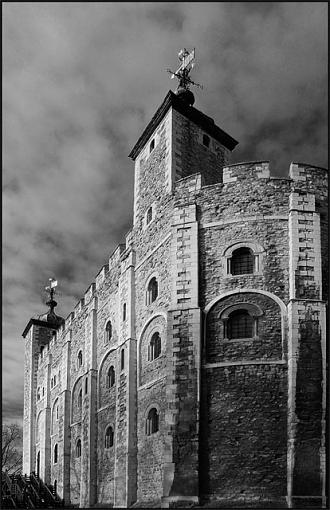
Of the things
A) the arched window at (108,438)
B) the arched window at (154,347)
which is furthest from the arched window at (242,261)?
the arched window at (108,438)

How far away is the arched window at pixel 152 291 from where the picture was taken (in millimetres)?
25344

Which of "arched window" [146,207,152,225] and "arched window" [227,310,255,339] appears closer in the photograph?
"arched window" [227,310,255,339]

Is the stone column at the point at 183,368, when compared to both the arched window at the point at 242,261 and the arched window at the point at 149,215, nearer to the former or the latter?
the arched window at the point at 242,261

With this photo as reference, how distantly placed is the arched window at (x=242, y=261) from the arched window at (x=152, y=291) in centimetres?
352

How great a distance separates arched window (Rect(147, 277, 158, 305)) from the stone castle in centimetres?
4

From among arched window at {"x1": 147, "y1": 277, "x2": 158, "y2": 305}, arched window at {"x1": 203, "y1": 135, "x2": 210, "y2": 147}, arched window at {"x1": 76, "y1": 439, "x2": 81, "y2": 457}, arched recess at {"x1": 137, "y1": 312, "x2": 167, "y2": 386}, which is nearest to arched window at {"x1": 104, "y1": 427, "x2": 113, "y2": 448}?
arched recess at {"x1": 137, "y1": 312, "x2": 167, "y2": 386}

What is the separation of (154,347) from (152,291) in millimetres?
2053

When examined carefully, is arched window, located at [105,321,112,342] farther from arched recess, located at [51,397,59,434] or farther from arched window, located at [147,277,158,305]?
arched recess, located at [51,397,59,434]

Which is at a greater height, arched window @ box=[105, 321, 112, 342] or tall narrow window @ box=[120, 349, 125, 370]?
arched window @ box=[105, 321, 112, 342]

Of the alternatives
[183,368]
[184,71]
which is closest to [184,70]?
[184,71]

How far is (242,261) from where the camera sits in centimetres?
2292

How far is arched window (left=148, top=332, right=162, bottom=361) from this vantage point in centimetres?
2458

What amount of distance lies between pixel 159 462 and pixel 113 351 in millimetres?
7088

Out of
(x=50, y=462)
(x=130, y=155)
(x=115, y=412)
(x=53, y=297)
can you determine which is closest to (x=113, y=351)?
(x=115, y=412)
